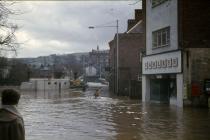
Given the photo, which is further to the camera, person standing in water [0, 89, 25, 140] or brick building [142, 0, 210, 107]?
brick building [142, 0, 210, 107]

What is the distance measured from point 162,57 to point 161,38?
1.44 meters

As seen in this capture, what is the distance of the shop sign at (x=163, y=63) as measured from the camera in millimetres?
32500

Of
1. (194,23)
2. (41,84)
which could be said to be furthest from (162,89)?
(41,84)

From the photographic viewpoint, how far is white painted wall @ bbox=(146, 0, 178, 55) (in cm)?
3288

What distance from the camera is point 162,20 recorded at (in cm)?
3488

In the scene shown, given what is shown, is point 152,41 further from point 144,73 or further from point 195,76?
point 195,76

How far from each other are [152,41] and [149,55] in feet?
3.86

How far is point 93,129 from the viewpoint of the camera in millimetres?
17500

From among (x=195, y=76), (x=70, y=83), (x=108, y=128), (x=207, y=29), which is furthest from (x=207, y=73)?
(x=70, y=83)

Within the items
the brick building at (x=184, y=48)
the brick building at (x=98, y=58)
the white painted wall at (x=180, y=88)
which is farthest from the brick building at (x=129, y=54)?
the brick building at (x=98, y=58)

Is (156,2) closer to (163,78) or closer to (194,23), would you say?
(194,23)

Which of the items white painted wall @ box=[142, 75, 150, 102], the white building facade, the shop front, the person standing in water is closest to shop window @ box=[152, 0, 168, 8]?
the white building facade

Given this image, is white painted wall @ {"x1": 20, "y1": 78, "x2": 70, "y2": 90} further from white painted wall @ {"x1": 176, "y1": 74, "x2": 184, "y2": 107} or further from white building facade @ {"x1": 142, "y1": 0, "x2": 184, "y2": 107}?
white painted wall @ {"x1": 176, "y1": 74, "x2": 184, "y2": 107}

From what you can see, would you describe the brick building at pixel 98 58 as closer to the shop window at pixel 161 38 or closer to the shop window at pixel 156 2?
the shop window at pixel 161 38
